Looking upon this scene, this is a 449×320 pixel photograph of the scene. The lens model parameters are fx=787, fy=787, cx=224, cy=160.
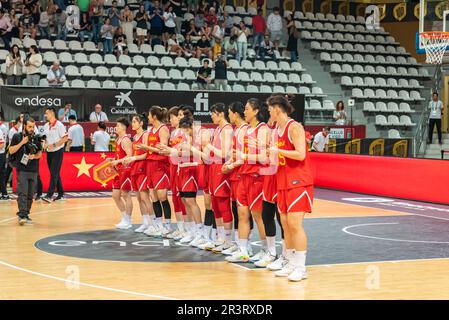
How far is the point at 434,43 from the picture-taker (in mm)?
21266

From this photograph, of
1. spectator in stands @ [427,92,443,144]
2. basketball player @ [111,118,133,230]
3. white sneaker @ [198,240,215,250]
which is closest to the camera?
white sneaker @ [198,240,215,250]

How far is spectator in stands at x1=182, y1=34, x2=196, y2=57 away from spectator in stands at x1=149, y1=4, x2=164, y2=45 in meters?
0.94

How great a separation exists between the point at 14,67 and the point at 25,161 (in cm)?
889

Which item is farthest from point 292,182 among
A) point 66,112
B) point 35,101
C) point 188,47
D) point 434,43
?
point 188,47

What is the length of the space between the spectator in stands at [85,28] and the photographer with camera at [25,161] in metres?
12.5

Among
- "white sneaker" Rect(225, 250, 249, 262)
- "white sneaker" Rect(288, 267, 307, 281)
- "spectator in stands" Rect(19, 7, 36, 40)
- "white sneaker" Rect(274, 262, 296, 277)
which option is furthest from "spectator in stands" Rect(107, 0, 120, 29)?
"white sneaker" Rect(288, 267, 307, 281)

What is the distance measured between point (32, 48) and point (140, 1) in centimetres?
690

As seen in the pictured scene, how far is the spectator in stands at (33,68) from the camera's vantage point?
22250 mm

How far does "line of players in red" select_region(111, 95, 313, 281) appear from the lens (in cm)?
919

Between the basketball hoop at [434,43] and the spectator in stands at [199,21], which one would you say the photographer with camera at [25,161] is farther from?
the spectator in stands at [199,21]

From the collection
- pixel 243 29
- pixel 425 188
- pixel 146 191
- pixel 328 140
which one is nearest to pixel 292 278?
pixel 146 191

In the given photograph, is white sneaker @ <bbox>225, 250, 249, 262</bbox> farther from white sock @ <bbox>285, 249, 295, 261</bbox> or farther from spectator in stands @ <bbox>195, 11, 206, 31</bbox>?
spectator in stands @ <bbox>195, 11, 206, 31</bbox>

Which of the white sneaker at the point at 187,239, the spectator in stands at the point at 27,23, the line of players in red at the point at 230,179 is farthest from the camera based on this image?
the spectator in stands at the point at 27,23

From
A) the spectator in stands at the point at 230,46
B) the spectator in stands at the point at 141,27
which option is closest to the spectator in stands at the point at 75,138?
the spectator in stands at the point at 141,27
